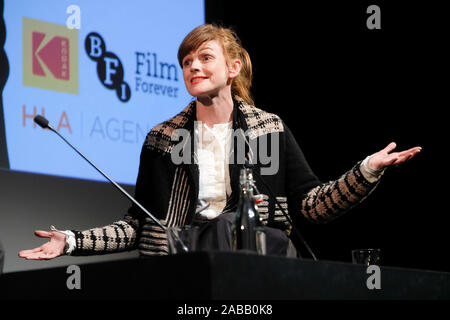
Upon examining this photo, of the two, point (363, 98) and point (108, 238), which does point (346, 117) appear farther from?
point (108, 238)

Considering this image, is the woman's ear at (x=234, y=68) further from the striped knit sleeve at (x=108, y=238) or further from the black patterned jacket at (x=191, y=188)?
the striped knit sleeve at (x=108, y=238)

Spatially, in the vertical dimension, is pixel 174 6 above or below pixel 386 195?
above

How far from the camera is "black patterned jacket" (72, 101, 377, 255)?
2.23m

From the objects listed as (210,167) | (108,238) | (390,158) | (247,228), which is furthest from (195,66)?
(247,228)

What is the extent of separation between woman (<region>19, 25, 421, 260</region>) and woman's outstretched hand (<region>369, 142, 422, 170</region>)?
20 cm

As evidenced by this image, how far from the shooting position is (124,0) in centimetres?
328

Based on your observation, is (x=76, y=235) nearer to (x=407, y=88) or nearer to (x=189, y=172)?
(x=189, y=172)

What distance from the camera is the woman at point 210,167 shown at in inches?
89.8

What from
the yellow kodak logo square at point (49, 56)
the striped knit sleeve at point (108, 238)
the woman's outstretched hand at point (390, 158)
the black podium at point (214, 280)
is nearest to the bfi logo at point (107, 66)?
the yellow kodak logo square at point (49, 56)

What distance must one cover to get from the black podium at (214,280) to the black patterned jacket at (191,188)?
2.31ft

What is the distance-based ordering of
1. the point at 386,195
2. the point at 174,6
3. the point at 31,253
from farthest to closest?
1. the point at 174,6
2. the point at 386,195
3. the point at 31,253
